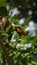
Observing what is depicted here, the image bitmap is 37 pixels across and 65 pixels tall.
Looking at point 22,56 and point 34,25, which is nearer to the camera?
point 22,56

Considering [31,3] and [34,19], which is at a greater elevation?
[31,3]

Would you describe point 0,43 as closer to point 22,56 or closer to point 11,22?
point 22,56

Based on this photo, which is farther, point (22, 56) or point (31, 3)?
point (31, 3)

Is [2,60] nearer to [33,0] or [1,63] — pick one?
[1,63]

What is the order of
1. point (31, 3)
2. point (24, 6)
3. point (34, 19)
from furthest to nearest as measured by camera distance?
point (34, 19)
point (31, 3)
point (24, 6)

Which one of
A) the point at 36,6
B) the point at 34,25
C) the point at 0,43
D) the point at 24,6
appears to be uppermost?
the point at 0,43

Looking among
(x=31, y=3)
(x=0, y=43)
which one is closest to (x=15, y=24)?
(x=0, y=43)

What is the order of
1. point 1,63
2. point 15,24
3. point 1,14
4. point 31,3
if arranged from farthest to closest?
point 31,3, point 15,24, point 1,63, point 1,14

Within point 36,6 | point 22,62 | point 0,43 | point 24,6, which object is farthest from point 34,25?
point 0,43

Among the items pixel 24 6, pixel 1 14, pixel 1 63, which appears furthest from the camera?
pixel 24 6
